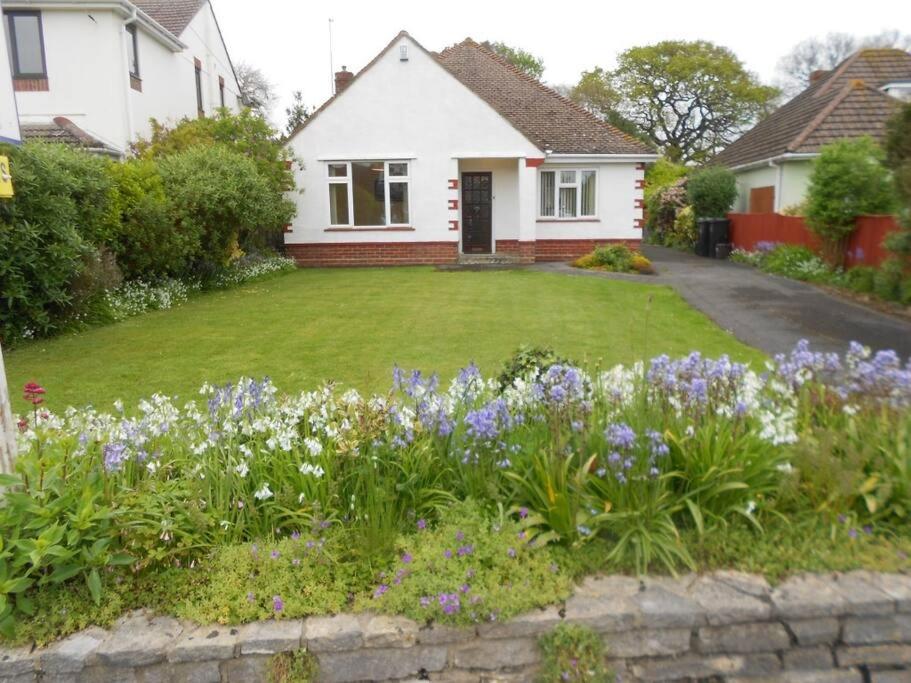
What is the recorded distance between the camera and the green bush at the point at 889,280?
38.3 feet

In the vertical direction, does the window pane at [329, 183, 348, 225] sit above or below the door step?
above

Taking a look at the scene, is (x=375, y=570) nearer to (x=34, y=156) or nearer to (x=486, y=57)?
(x=34, y=156)

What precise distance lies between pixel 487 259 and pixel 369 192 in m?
3.82

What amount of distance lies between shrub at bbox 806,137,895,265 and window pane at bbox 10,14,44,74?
18.8 meters

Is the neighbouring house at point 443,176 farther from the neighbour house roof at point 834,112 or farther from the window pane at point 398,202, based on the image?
the neighbour house roof at point 834,112

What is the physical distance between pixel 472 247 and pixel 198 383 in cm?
1508

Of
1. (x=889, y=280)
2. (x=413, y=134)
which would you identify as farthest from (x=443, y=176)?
(x=889, y=280)

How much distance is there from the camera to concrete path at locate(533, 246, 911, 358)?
9.45 m

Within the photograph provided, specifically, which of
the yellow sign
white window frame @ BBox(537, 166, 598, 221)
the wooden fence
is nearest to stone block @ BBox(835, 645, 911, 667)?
the yellow sign

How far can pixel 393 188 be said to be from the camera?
20562mm

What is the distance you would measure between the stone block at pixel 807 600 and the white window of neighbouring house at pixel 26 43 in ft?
69.6

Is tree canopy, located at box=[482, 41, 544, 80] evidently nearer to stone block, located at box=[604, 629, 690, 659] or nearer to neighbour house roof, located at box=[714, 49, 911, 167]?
neighbour house roof, located at box=[714, 49, 911, 167]

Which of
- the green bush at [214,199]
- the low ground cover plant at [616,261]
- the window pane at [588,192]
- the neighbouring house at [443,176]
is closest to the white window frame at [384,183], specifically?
the neighbouring house at [443,176]

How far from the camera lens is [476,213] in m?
21.8
